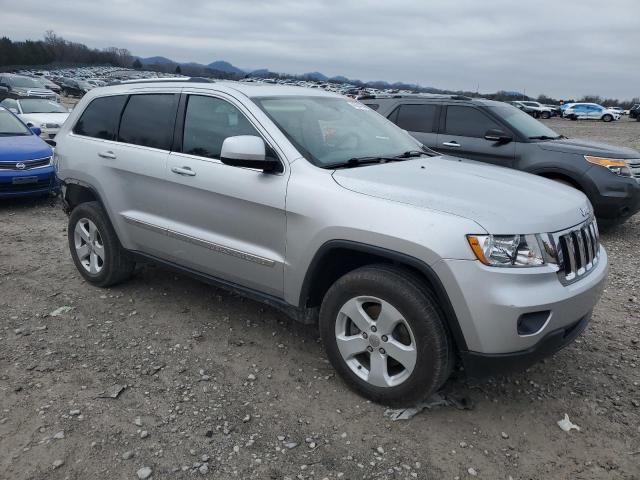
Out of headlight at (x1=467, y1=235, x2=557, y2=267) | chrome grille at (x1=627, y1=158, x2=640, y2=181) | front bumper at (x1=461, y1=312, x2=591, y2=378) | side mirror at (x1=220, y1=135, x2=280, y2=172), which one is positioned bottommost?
front bumper at (x1=461, y1=312, x2=591, y2=378)

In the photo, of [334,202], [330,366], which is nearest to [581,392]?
[330,366]

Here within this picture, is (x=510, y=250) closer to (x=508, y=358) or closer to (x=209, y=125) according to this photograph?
(x=508, y=358)

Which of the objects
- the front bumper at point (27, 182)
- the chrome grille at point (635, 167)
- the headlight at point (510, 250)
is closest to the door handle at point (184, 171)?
the headlight at point (510, 250)

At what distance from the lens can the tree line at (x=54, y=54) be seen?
82875 millimetres

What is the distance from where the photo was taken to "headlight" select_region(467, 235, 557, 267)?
8.52 feet

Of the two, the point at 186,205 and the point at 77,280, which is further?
the point at 77,280

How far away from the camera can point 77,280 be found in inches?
198

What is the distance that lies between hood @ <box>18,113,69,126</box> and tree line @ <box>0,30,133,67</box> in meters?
79.4

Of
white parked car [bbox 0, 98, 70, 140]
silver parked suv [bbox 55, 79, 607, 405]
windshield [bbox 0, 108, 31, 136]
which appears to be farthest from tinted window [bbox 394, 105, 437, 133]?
white parked car [bbox 0, 98, 70, 140]

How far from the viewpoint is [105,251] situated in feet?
15.1

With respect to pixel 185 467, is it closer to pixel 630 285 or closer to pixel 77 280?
pixel 77 280

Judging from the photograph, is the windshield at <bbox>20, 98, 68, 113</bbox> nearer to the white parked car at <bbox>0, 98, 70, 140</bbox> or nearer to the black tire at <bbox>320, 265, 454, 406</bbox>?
the white parked car at <bbox>0, 98, 70, 140</bbox>

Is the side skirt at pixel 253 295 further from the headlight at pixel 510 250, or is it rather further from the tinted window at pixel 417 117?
the tinted window at pixel 417 117

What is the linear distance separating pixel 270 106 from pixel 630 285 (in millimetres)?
4046
